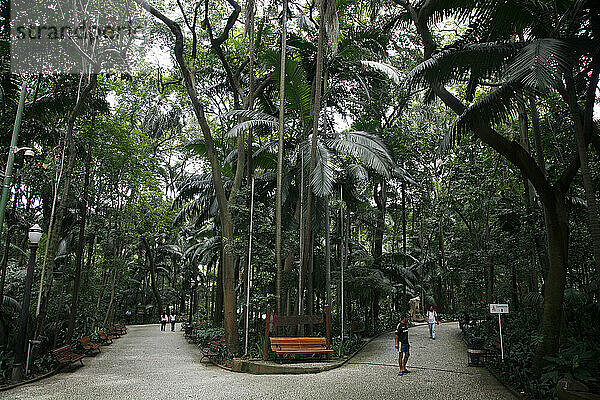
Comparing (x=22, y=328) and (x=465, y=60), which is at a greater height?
(x=465, y=60)

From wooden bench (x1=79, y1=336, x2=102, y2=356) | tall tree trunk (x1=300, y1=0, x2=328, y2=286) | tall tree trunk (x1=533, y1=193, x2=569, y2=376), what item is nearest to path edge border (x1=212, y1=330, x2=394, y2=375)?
tall tree trunk (x1=300, y1=0, x2=328, y2=286)

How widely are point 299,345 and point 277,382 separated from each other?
2.14 m

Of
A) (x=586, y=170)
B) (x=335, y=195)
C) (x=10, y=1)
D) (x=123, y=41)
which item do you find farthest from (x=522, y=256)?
(x=10, y=1)

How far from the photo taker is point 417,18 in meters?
9.00

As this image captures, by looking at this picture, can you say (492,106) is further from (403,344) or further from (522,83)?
(403,344)

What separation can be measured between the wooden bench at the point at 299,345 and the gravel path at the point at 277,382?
0.79 m

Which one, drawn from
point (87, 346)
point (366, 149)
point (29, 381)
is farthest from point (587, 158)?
point (87, 346)

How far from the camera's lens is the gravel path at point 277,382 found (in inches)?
307

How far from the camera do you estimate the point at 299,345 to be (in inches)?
433

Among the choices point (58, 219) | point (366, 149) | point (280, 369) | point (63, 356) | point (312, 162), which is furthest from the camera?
point (366, 149)

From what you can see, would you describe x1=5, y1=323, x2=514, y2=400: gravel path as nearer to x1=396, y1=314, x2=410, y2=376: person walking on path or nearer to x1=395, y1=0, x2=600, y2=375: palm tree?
x1=396, y1=314, x2=410, y2=376: person walking on path

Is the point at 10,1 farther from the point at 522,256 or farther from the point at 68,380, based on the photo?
the point at 522,256

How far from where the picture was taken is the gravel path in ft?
25.5

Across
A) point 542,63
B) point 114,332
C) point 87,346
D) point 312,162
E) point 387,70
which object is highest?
point 387,70
